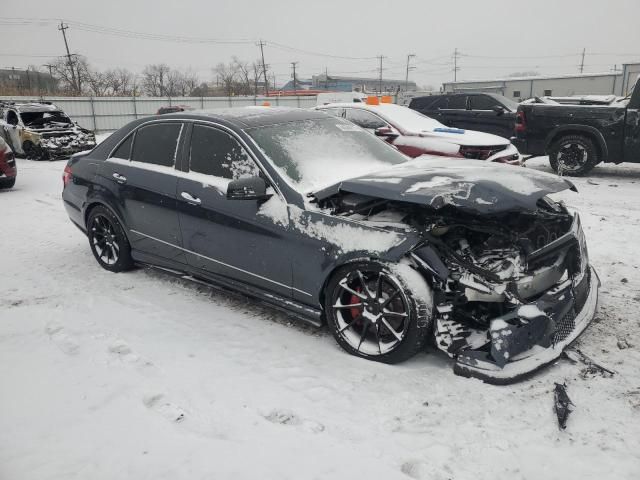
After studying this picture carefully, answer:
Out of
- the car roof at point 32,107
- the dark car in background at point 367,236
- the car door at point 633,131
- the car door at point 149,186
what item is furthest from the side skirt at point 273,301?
the car roof at point 32,107

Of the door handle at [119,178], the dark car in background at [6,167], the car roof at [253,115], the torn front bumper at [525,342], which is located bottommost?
the torn front bumper at [525,342]

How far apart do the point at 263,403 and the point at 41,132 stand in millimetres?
13990

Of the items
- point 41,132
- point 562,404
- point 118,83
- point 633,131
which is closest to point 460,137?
point 633,131

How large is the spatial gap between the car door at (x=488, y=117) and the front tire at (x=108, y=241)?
9.01m

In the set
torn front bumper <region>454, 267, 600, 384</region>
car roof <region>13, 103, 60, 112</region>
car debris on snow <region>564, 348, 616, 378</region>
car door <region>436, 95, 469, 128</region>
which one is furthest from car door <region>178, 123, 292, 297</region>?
car roof <region>13, 103, 60, 112</region>

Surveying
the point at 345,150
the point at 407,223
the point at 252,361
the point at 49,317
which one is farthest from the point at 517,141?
the point at 49,317

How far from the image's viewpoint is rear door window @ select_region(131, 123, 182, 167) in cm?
420

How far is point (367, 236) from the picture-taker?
3.07 meters

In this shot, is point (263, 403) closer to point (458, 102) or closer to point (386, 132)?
point (386, 132)

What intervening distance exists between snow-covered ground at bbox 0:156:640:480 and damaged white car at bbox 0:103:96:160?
1113 cm

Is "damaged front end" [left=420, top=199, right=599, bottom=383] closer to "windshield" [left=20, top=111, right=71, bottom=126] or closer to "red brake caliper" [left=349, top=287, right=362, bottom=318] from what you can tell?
"red brake caliper" [left=349, top=287, right=362, bottom=318]

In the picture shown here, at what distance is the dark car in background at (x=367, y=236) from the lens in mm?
2932

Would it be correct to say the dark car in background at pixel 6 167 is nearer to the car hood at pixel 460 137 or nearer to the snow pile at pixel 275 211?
the car hood at pixel 460 137

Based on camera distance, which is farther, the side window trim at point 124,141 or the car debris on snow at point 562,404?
the side window trim at point 124,141
